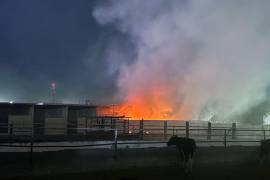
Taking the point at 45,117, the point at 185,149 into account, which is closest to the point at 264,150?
the point at 185,149

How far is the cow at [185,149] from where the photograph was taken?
20.1 metres

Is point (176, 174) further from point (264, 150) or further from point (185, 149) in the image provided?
point (264, 150)

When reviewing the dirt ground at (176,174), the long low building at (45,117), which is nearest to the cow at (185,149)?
the dirt ground at (176,174)

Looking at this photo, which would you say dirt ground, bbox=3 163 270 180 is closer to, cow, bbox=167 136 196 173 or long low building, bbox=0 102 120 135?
cow, bbox=167 136 196 173

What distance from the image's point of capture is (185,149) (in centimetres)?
2066

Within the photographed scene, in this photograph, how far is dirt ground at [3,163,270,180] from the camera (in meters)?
17.4

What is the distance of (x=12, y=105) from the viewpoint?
37.3 metres

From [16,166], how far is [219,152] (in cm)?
1063

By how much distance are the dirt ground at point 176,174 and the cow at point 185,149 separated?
0.38 metres

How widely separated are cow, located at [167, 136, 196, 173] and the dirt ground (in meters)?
0.38

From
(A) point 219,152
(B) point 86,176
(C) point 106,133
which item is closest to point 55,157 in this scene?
(B) point 86,176

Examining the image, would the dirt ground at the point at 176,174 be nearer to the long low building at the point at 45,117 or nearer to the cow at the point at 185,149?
the cow at the point at 185,149

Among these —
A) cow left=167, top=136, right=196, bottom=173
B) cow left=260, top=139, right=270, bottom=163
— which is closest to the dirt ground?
cow left=167, top=136, right=196, bottom=173

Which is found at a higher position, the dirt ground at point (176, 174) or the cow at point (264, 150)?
the cow at point (264, 150)
